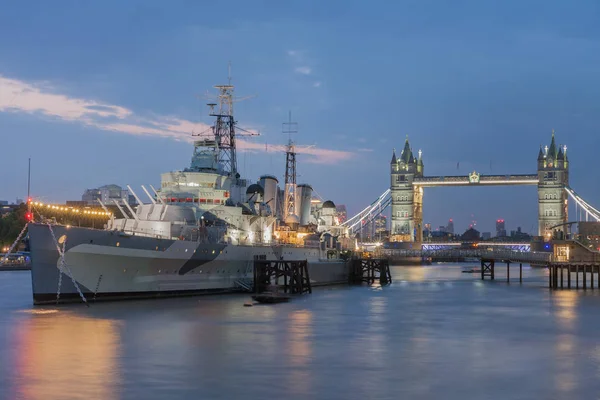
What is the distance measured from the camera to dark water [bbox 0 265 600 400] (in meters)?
21.7

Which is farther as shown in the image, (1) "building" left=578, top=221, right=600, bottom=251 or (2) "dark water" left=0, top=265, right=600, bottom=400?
(1) "building" left=578, top=221, right=600, bottom=251

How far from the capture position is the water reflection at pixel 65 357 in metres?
20.9

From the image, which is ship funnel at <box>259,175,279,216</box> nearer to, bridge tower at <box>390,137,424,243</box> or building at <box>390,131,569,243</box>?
building at <box>390,131,569,243</box>

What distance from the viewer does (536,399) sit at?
68.1 feet

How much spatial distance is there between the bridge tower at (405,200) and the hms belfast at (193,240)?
105 m

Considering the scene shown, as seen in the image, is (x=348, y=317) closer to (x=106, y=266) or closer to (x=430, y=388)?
(x=106, y=266)

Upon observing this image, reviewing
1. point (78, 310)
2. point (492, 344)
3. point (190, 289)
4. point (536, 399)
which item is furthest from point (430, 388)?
point (190, 289)

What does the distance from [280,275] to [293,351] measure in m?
23.7

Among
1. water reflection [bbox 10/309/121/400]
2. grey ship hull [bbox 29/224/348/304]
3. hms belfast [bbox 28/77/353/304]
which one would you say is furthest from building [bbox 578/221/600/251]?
water reflection [bbox 10/309/121/400]

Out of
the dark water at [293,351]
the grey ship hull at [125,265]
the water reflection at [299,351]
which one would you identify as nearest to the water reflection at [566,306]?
the dark water at [293,351]

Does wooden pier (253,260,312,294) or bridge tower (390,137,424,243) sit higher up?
bridge tower (390,137,424,243)

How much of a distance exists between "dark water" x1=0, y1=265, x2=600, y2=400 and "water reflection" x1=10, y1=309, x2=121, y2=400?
0.04 m

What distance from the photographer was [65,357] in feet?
84.2

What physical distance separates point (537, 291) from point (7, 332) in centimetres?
4268
